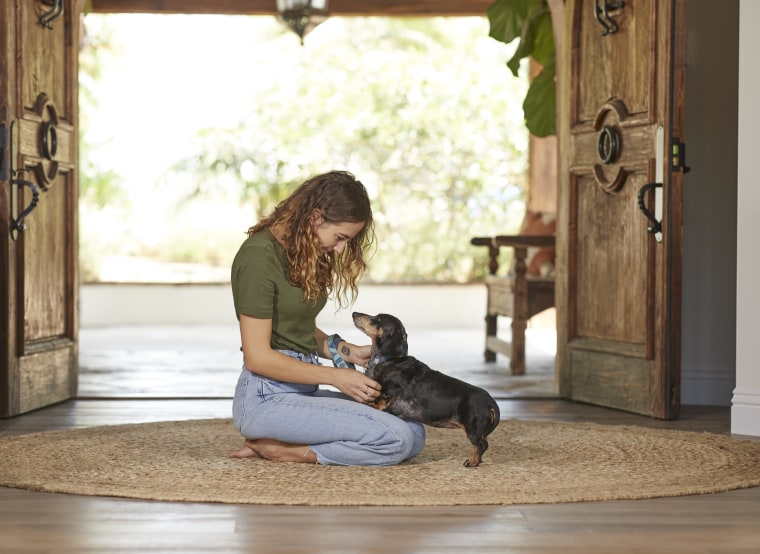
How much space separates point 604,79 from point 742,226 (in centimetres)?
100

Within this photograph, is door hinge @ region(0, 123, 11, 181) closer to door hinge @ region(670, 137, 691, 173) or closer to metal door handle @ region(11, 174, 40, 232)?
metal door handle @ region(11, 174, 40, 232)

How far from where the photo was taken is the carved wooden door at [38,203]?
443 cm

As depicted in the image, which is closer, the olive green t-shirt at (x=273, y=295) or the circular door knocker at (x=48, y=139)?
the olive green t-shirt at (x=273, y=295)

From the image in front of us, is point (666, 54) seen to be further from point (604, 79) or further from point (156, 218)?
point (156, 218)

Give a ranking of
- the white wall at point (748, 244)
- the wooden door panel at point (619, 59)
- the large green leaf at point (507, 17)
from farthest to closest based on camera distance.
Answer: the large green leaf at point (507, 17) → the wooden door panel at point (619, 59) → the white wall at point (748, 244)

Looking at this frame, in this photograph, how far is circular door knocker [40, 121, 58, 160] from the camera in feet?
15.3

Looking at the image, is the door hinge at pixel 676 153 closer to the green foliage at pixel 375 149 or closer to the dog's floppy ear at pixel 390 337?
the dog's floppy ear at pixel 390 337

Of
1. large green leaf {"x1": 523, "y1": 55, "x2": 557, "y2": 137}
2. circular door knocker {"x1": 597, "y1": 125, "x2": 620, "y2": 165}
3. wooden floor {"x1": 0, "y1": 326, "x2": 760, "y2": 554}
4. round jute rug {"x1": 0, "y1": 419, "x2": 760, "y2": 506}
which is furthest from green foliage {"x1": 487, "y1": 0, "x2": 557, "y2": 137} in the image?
wooden floor {"x1": 0, "y1": 326, "x2": 760, "y2": 554}

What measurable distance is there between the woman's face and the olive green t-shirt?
12 centimetres

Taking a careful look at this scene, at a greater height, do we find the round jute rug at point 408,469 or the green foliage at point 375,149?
the green foliage at point 375,149

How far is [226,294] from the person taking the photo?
10.9 metres

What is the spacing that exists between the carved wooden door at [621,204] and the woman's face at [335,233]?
5.24 ft

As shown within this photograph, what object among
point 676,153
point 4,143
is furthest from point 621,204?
point 4,143

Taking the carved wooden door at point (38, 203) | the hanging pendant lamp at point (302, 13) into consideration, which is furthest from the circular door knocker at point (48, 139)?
the hanging pendant lamp at point (302, 13)
